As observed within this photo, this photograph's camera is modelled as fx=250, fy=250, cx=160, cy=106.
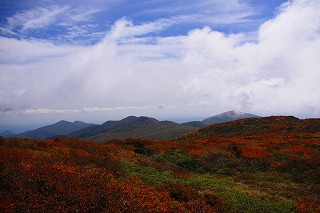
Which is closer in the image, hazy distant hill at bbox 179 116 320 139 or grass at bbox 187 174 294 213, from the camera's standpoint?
grass at bbox 187 174 294 213

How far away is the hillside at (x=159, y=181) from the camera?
7.53 metres

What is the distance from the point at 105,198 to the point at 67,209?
1274 millimetres

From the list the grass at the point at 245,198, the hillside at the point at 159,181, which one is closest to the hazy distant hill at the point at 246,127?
the hillside at the point at 159,181

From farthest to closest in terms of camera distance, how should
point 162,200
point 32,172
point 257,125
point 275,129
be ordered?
1. point 257,125
2. point 275,129
3. point 162,200
4. point 32,172

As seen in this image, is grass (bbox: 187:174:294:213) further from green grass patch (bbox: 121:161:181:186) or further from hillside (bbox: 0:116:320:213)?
green grass patch (bbox: 121:161:181:186)

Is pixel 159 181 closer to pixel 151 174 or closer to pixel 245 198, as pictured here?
pixel 151 174

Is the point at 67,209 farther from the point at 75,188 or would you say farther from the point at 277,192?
the point at 277,192

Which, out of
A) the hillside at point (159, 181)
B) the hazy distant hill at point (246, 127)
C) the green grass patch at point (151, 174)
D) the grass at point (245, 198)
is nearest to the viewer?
the hillside at point (159, 181)

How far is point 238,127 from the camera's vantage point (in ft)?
211

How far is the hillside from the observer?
24.7 feet

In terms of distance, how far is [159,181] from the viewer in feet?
46.8

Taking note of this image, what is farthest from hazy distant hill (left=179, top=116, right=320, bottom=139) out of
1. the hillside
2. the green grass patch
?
the green grass patch

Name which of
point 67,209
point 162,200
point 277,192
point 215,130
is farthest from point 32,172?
point 215,130

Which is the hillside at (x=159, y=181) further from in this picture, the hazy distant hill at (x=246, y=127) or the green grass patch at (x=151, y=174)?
the hazy distant hill at (x=246, y=127)
